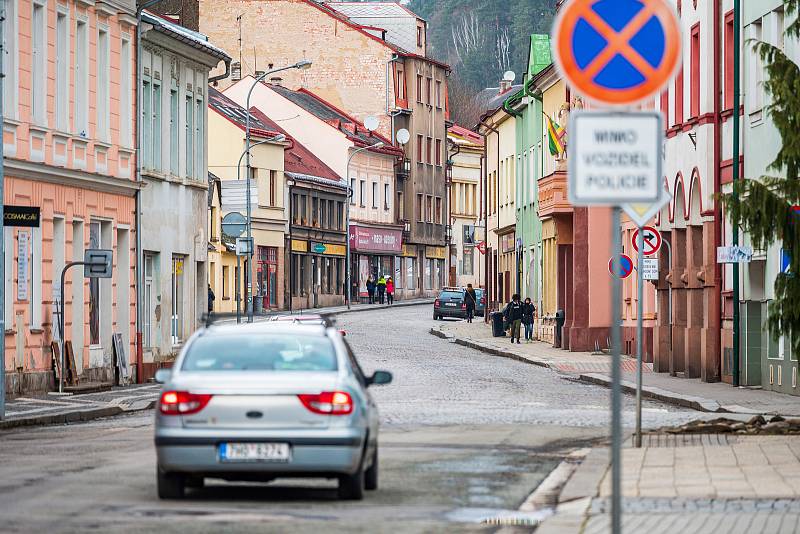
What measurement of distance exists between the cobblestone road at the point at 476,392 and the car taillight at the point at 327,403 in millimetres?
11324

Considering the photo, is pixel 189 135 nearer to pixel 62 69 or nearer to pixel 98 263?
pixel 62 69

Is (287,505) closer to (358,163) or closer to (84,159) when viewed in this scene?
(84,159)

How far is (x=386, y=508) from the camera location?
13.5m

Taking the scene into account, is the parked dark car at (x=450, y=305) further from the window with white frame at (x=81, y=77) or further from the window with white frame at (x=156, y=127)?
the window with white frame at (x=81, y=77)

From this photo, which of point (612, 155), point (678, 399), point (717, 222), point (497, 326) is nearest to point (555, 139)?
point (497, 326)

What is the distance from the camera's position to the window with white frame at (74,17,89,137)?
37406 millimetres

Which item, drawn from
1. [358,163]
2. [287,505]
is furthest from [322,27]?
[287,505]

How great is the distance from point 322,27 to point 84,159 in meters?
65.5

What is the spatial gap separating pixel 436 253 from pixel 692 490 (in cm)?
10218

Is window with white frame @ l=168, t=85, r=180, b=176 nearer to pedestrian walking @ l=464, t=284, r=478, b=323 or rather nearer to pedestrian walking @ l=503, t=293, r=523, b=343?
pedestrian walking @ l=503, t=293, r=523, b=343

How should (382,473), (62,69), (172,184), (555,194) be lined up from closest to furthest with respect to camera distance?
(382,473) < (62,69) < (172,184) < (555,194)

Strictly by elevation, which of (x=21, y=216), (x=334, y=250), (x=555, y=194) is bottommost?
(x=21, y=216)

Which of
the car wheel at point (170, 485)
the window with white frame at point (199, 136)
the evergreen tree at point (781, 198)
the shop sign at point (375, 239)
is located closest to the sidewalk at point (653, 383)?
the evergreen tree at point (781, 198)

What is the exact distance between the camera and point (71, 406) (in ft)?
96.3
